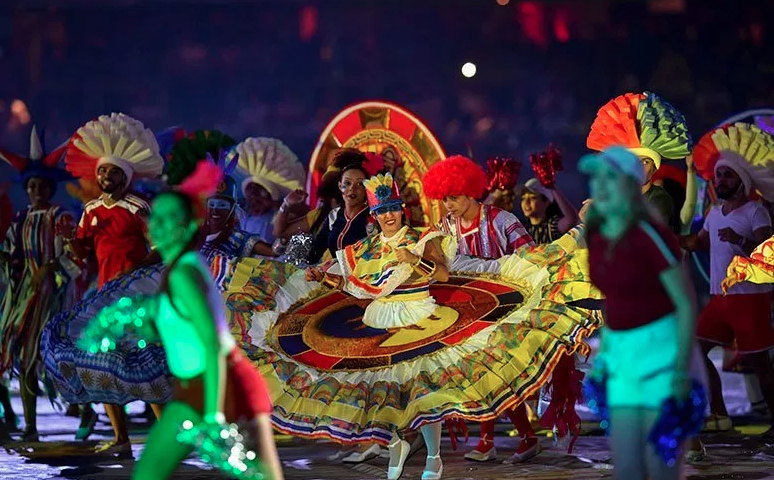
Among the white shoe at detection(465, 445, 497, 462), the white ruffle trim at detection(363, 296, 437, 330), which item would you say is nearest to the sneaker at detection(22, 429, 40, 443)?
the white ruffle trim at detection(363, 296, 437, 330)

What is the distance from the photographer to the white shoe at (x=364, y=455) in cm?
929

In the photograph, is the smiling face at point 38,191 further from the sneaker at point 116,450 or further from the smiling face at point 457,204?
the smiling face at point 457,204

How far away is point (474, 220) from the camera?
9734 mm

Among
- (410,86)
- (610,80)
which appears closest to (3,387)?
(410,86)

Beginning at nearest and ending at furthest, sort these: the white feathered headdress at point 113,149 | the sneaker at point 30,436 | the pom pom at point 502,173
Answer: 1. the white feathered headdress at point 113,149
2. the sneaker at point 30,436
3. the pom pom at point 502,173

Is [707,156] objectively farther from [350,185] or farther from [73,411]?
[73,411]

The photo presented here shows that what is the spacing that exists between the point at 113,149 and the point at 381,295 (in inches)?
110

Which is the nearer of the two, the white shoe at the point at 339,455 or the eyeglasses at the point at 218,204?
the white shoe at the point at 339,455

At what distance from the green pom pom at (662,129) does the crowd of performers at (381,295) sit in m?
0.02

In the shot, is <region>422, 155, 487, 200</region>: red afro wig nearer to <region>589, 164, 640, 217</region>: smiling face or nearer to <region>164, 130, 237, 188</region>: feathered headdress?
<region>164, 130, 237, 188</region>: feathered headdress

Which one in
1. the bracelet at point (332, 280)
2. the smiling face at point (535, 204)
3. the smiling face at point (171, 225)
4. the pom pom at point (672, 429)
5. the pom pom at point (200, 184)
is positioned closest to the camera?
the pom pom at point (672, 429)

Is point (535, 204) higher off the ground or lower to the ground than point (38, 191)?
lower

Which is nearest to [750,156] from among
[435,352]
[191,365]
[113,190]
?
[435,352]

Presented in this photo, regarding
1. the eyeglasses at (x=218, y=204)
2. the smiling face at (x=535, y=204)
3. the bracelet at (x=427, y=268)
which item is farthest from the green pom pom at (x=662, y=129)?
the eyeglasses at (x=218, y=204)
